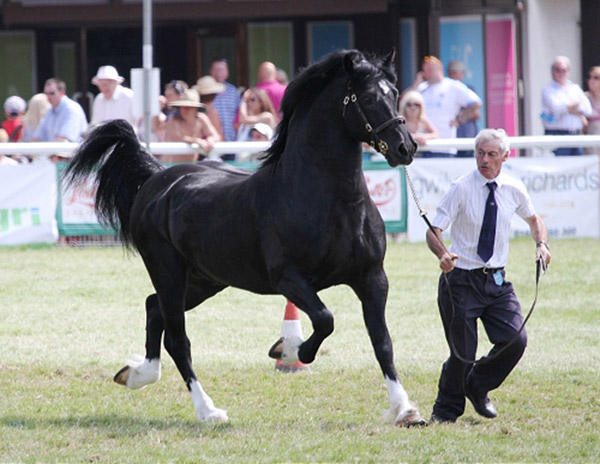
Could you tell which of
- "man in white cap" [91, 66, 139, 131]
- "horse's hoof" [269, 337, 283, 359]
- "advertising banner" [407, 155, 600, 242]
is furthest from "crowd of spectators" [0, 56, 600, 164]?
"horse's hoof" [269, 337, 283, 359]

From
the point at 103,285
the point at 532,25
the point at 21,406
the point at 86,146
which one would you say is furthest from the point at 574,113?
the point at 21,406

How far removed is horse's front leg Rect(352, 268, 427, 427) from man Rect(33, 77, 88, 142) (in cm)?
994

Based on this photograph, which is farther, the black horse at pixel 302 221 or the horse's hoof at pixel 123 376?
the horse's hoof at pixel 123 376

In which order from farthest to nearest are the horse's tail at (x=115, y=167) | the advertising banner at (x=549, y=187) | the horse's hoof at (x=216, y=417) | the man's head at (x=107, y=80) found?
the man's head at (x=107, y=80) < the advertising banner at (x=549, y=187) < the horse's tail at (x=115, y=167) < the horse's hoof at (x=216, y=417)

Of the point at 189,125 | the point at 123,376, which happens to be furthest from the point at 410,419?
the point at 189,125

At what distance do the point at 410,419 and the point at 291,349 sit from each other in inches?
32.8

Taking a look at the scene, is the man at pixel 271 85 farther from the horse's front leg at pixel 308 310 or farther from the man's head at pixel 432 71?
the horse's front leg at pixel 308 310

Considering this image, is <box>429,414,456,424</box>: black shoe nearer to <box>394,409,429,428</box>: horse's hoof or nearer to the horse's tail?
<box>394,409,429,428</box>: horse's hoof

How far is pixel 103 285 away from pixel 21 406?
5.09 meters

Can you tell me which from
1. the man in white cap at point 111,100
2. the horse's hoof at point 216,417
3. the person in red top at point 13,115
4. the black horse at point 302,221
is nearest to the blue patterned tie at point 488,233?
the black horse at point 302,221

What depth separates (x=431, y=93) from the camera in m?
16.2

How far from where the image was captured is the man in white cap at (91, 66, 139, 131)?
52.1ft

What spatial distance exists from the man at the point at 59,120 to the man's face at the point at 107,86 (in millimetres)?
511

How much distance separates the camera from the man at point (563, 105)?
1655cm
